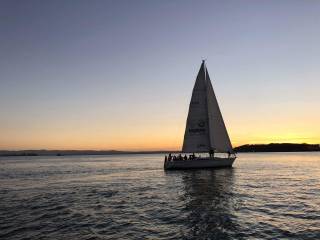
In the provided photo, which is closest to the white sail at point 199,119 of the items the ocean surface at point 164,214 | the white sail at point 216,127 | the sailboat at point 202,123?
the sailboat at point 202,123

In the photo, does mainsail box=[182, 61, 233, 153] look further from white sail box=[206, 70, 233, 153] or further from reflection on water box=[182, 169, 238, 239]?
reflection on water box=[182, 169, 238, 239]

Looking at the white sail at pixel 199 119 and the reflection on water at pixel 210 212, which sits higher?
the white sail at pixel 199 119

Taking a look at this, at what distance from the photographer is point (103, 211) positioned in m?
22.7

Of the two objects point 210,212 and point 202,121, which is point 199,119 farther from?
point 210,212

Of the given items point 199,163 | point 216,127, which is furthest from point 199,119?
point 199,163

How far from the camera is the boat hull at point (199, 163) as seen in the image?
5319cm

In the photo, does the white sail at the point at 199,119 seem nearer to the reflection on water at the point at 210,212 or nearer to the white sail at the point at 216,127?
the white sail at the point at 216,127

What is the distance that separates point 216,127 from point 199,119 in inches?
124

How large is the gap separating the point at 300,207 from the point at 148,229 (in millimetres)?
11647

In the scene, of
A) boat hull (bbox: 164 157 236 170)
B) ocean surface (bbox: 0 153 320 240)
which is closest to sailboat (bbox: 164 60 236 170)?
boat hull (bbox: 164 157 236 170)

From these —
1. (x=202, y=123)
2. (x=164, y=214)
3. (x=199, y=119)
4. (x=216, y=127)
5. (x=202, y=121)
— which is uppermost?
(x=199, y=119)

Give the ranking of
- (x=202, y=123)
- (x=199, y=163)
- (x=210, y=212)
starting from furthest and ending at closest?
(x=202, y=123) < (x=199, y=163) < (x=210, y=212)

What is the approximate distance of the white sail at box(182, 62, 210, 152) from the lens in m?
56.4

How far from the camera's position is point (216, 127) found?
57031 millimetres
